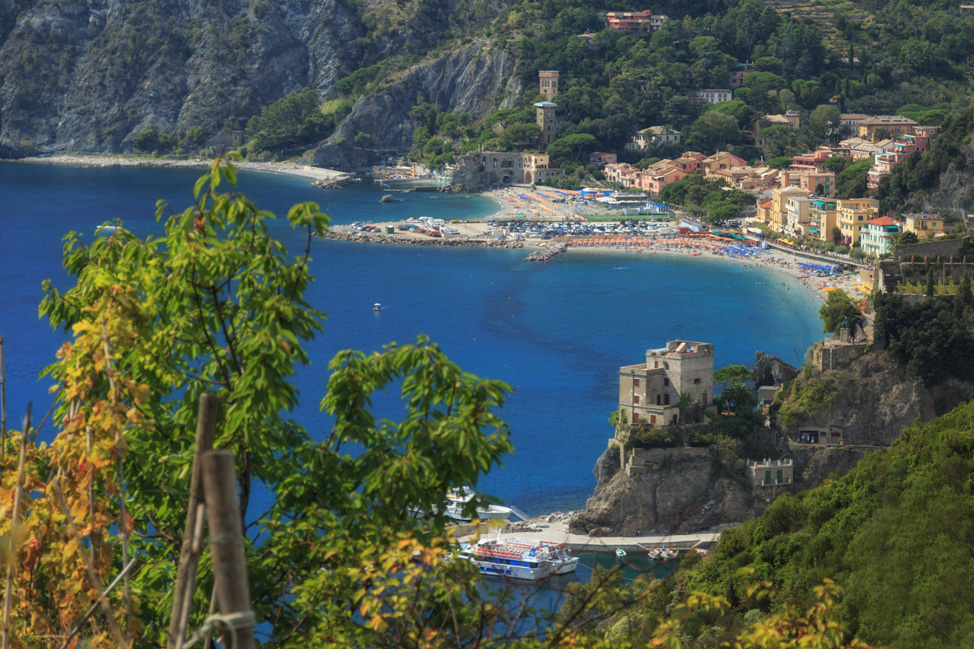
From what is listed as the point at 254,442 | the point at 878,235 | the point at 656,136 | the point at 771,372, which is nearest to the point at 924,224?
the point at 878,235

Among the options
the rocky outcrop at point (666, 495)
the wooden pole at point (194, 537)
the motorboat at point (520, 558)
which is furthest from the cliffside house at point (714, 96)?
the wooden pole at point (194, 537)

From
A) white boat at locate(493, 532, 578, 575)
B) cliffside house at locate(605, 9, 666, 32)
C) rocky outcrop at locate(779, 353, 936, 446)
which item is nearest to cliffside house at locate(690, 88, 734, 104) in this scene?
cliffside house at locate(605, 9, 666, 32)

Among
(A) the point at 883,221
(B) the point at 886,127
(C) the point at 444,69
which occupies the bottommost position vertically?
(A) the point at 883,221

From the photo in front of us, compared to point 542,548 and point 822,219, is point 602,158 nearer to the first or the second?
point 822,219

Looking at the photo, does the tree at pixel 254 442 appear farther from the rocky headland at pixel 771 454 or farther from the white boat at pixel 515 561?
the rocky headland at pixel 771 454

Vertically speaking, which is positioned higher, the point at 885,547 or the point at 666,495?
the point at 885,547

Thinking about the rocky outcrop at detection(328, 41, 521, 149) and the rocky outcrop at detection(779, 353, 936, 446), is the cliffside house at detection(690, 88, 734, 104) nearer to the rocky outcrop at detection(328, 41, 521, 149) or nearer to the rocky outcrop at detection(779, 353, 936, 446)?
the rocky outcrop at detection(328, 41, 521, 149)

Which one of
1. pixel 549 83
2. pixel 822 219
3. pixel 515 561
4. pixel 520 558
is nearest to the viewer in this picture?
pixel 520 558

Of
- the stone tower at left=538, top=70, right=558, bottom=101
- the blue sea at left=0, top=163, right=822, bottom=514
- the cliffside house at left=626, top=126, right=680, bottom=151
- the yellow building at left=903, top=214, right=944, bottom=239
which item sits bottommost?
the blue sea at left=0, top=163, right=822, bottom=514
